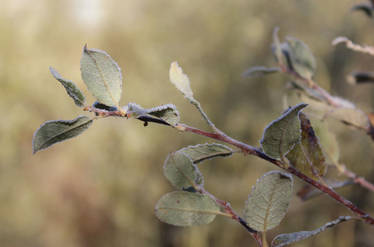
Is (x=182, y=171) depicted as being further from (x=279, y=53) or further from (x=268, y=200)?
(x=279, y=53)

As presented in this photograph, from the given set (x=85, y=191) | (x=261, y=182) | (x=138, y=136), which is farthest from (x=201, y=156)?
(x=85, y=191)

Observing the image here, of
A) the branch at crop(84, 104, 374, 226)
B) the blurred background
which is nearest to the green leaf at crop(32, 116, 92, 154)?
the branch at crop(84, 104, 374, 226)

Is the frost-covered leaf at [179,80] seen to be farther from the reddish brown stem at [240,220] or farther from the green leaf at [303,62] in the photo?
the green leaf at [303,62]

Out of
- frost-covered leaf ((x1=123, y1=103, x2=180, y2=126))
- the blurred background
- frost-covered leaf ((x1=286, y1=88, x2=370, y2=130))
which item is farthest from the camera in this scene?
the blurred background

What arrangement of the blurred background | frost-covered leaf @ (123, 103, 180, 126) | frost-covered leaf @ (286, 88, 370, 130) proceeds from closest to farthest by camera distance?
1. frost-covered leaf @ (123, 103, 180, 126)
2. frost-covered leaf @ (286, 88, 370, 130)
3. the blurred background

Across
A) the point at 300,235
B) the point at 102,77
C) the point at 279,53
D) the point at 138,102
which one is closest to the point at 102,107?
the point at 102,77

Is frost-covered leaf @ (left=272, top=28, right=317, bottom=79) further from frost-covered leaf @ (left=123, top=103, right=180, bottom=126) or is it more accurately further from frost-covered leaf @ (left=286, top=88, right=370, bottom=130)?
frost-covered leaf @ (left=123, top=103, right=180, bottom=126)
